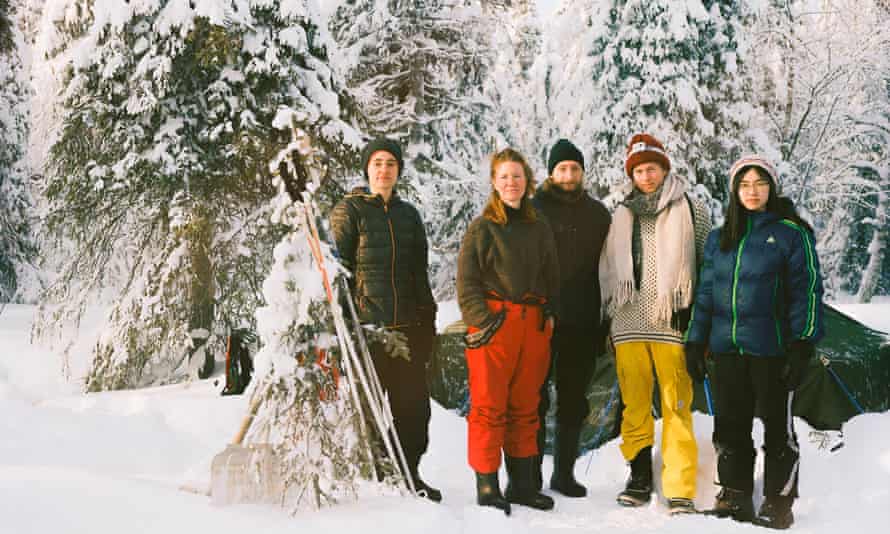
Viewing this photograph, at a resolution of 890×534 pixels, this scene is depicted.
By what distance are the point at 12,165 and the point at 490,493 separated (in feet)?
55.7

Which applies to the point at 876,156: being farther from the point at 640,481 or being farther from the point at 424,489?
the point at 424,489

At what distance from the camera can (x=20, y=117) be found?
15.4 meters

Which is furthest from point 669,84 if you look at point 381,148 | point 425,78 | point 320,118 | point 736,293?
point 381,148

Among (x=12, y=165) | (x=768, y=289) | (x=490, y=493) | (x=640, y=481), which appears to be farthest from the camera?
(x=12, y=165)

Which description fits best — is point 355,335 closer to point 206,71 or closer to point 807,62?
point 206,71

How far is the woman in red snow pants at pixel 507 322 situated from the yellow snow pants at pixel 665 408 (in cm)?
55

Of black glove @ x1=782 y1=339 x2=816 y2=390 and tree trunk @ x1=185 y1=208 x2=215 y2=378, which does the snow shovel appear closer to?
black glove @ x1=782 y1=339 x2=816 y2=390

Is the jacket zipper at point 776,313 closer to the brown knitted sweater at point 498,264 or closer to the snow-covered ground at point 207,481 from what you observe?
the snow-covered ground at point 207,481

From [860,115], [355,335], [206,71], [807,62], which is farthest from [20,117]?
[860,115]

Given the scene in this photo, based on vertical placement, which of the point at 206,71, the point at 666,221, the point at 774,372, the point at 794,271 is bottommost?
the point at 774,372

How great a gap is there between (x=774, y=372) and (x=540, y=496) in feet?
4.67

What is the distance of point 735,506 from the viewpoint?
138 inches

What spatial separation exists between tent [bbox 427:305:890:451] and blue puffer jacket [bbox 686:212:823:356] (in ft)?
4.30

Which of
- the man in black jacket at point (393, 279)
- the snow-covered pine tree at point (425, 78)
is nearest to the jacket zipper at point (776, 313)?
the man in black jacket at point (393, 279)
